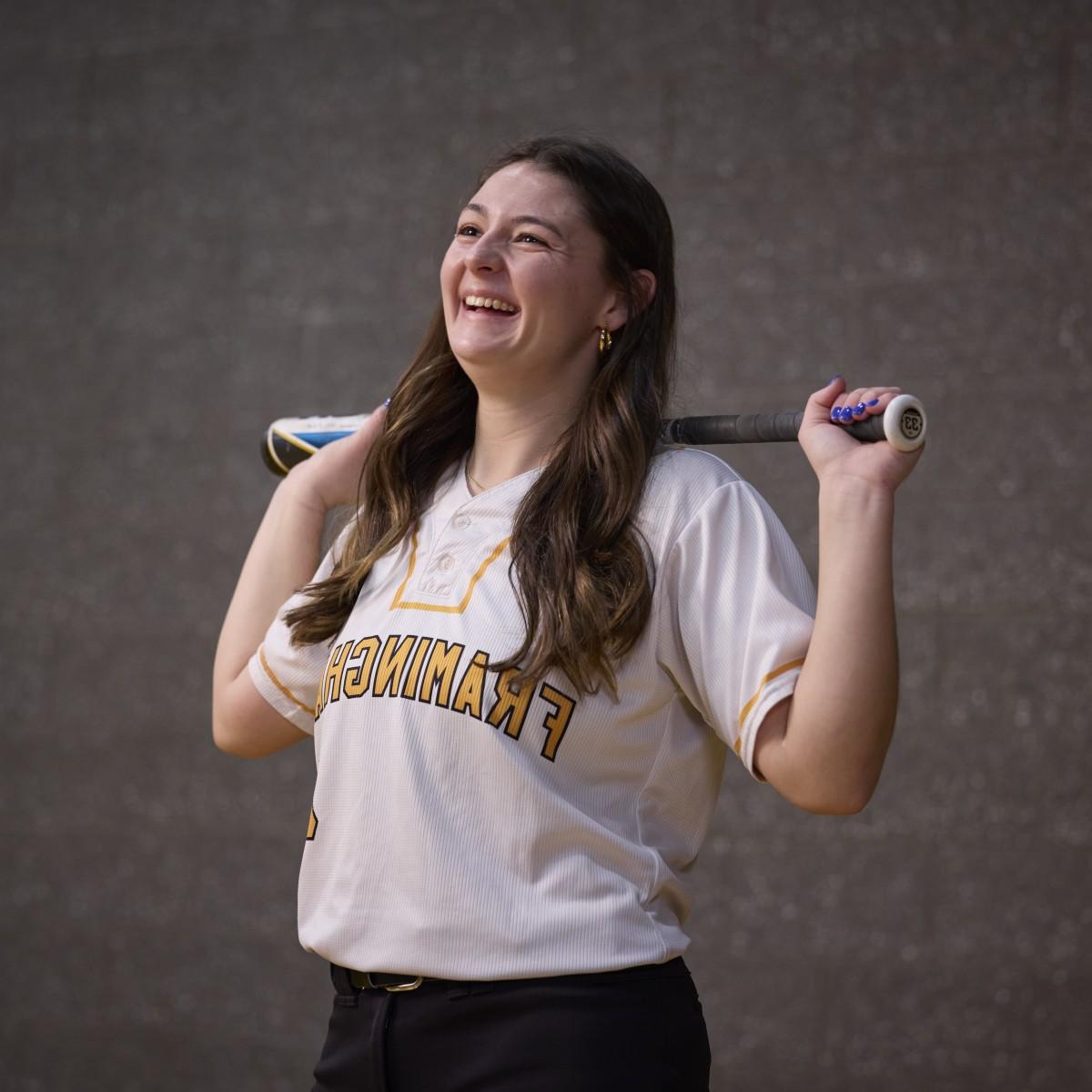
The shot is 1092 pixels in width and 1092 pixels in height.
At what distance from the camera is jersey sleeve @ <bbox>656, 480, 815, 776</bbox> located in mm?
1146

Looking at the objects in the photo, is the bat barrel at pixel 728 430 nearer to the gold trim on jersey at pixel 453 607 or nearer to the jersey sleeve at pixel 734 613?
the jersey sleeve at pixel 734 613

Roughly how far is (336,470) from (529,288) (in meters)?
0.38

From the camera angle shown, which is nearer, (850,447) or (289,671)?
(850,447)

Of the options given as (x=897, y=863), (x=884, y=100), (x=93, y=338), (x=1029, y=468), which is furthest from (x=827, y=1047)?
(x=93, y=338)

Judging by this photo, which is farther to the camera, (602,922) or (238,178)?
(238,178)

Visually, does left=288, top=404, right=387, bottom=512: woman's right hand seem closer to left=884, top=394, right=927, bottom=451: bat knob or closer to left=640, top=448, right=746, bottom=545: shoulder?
left=640, top=448, right=746, bottom=545: shoulder

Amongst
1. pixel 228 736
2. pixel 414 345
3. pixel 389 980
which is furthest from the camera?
pixel 414 345

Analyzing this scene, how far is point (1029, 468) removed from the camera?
2309 millimetres

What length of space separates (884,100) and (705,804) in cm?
160

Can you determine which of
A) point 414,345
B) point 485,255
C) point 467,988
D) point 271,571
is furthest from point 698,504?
point 414,345

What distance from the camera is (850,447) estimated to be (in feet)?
3.81

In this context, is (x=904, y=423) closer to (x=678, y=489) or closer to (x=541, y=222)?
(x=678, y=489)

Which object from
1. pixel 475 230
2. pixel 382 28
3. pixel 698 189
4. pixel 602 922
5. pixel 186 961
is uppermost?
pixel 382 28

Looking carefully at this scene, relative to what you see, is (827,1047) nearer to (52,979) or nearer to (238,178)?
(52,979)
